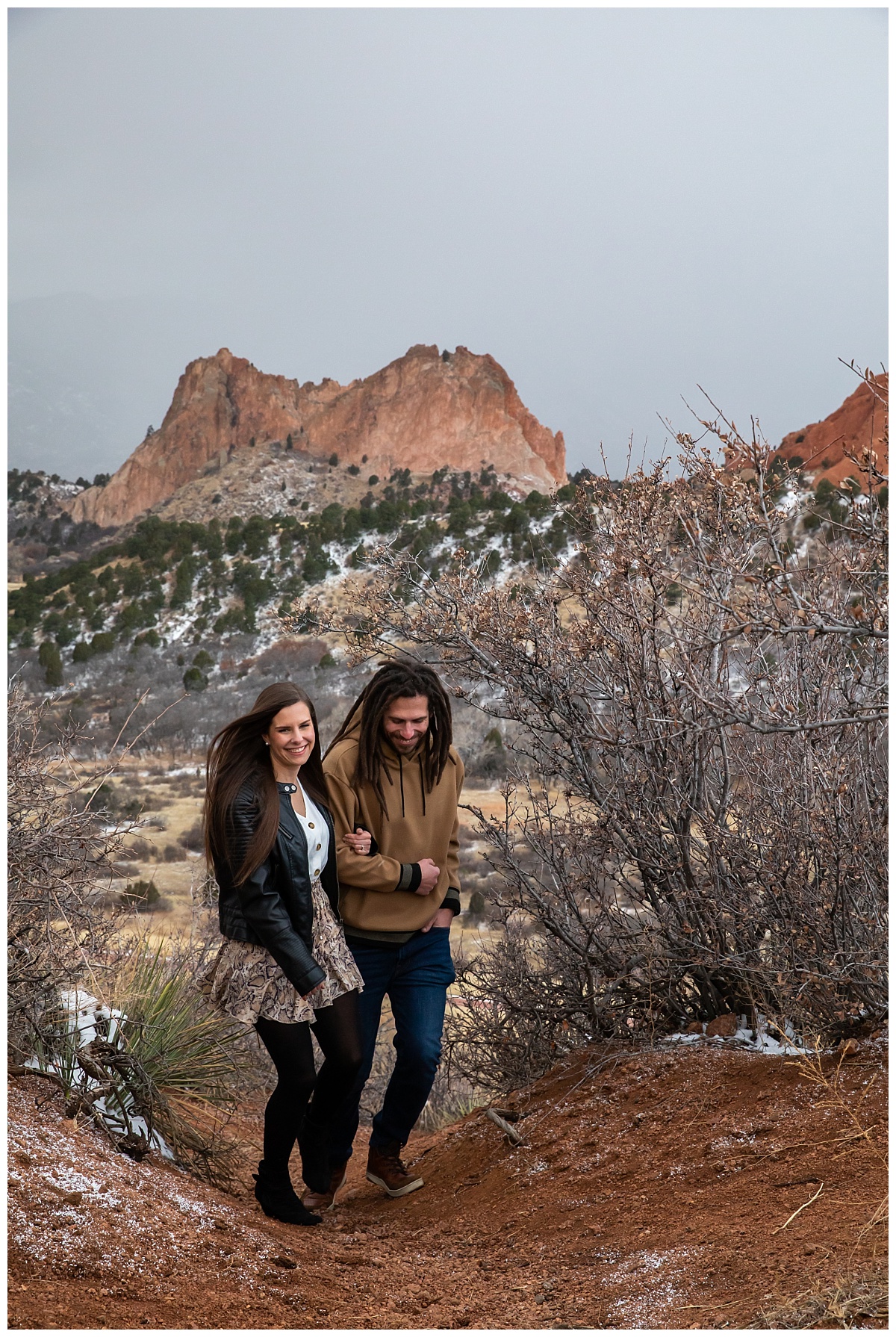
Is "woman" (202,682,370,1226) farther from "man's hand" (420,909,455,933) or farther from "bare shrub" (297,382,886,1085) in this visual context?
"bare shrub" (297,382,886,1085)

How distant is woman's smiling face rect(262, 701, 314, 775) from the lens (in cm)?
285

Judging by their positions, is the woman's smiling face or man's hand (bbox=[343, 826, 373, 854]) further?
man's hand (bbox=[343, 826, 373, 854])

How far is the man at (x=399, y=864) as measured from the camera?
10.5ft

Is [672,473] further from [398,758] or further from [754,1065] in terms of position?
[754,1065]

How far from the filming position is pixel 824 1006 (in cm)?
316

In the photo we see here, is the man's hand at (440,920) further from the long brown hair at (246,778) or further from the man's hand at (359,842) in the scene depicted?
A: the long brown hair at (246,778)

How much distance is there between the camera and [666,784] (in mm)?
3725

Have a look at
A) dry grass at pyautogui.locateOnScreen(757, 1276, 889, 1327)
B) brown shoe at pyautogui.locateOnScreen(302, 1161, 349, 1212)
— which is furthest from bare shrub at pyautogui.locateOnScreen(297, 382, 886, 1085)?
dry grass at pyautogui.locateOnScreen(757, 1276, 889, 1327)

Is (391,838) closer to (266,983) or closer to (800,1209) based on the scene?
(266,983)

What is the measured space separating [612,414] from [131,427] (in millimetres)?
35126

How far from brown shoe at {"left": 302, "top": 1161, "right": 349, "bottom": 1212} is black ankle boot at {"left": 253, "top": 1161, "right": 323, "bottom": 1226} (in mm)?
235

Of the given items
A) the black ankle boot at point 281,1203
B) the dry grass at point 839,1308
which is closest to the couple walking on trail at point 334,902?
the black ankle boot at point 281,1203

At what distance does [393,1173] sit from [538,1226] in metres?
0.81

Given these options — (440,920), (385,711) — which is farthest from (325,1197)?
(385,711)
